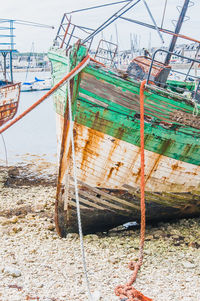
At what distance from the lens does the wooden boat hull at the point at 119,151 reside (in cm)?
452

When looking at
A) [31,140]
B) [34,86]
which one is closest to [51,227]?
[31,140]

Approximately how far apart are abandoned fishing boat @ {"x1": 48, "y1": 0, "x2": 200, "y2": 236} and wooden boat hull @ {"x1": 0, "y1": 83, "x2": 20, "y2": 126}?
5949 millimetres

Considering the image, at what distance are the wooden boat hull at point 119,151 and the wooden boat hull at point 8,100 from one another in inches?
235

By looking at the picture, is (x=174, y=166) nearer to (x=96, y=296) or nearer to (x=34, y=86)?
(x=96, y=296)

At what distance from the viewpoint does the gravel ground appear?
12.9 feet

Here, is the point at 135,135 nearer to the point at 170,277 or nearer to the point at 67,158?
the point at 67,158

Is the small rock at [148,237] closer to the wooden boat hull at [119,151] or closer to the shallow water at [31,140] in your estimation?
the wooden boat hull at [119,151]

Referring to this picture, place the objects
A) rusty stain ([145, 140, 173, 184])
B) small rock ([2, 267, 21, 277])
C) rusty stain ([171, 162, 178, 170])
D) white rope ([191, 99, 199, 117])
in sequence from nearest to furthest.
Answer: small rock ([2, 267, 21, 277]) < white rope ([191, 99, 199, 117]) < rusty stain ([145, 140, 173, 184]) < rusty stain ([171, 162, 178, 170])

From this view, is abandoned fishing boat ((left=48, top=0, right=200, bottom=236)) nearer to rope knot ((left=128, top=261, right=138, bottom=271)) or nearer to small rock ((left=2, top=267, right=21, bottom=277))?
rope knot ((left=128, top=261, right=138, bottom=271))

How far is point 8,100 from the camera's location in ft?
37.8

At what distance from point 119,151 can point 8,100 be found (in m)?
7.98

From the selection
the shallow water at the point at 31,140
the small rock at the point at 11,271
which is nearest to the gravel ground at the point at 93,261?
the small rock at the point at 11,271

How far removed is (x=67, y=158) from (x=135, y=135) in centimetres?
120

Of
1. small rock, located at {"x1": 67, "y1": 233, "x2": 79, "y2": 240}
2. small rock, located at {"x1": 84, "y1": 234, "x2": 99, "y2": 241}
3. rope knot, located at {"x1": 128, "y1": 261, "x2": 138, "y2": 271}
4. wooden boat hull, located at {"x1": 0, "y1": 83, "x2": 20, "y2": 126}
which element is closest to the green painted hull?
rope knot, located at {"x1": 128, "y1": 261, "x2": 138, "y2": 271}
